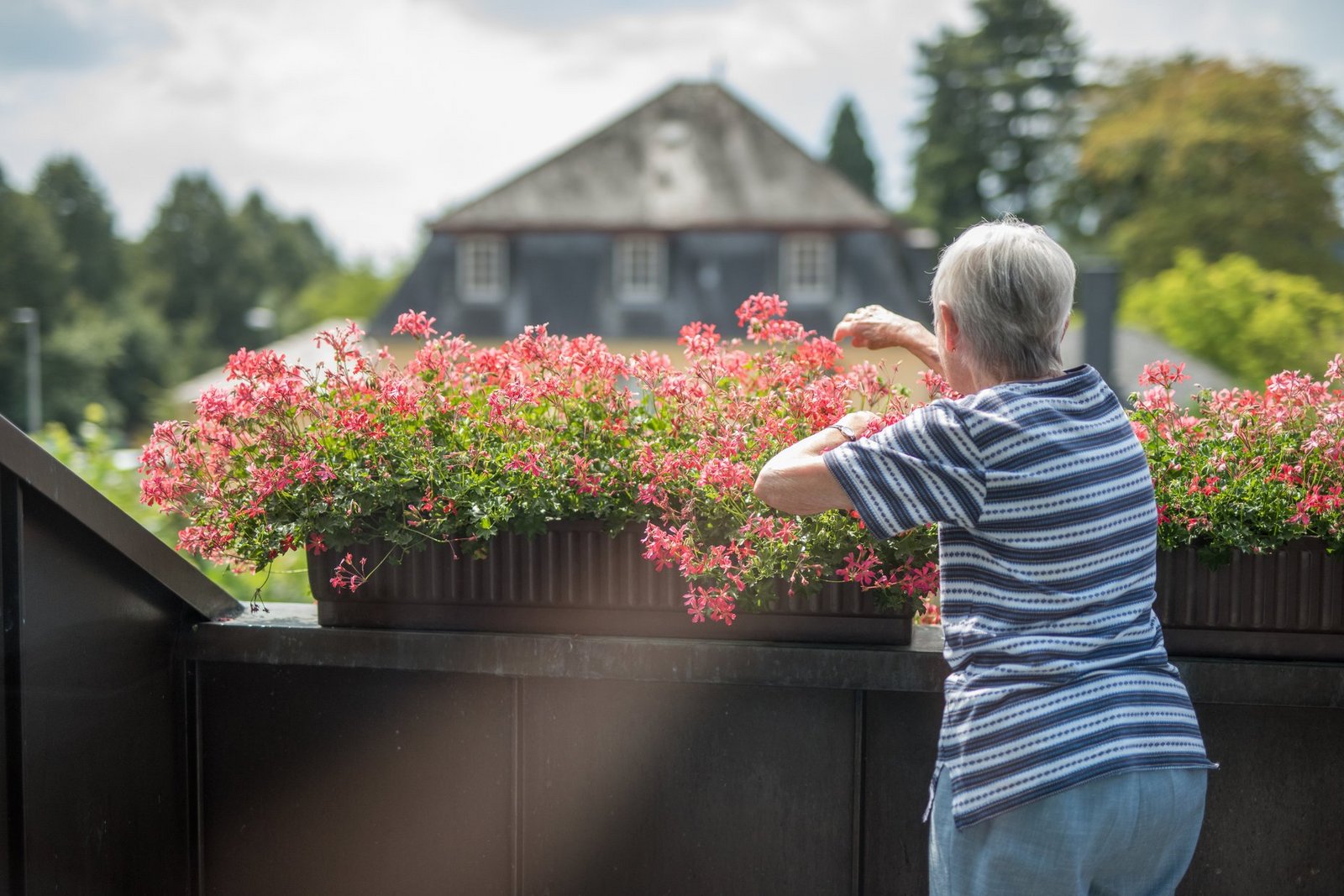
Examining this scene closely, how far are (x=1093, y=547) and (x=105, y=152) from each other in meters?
80.6

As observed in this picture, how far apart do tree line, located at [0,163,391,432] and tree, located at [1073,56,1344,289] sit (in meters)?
31.1

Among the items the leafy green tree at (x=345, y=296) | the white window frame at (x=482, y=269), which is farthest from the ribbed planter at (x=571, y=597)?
the leafy green tree at (x=345, y=296)

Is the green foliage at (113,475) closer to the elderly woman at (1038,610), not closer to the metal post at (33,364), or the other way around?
the elderly woman at (1038,610)

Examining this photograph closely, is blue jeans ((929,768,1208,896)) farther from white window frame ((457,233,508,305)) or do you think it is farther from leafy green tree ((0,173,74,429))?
leafy green tree ((0,173,74,429))

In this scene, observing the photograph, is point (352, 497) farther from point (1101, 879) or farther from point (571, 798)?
point (1101, 879)

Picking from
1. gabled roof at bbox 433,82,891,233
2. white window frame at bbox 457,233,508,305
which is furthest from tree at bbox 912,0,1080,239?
white window frame at bbox 457,233,508,305

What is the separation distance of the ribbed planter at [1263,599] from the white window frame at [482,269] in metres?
27.8

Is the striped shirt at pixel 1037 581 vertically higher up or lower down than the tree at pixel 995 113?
lower down

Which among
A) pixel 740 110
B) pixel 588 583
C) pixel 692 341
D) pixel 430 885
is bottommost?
pixel 430 885

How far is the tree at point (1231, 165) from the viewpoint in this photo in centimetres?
3409

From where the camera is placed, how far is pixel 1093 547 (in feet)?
5.21

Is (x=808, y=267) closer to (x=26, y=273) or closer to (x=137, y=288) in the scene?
(x=26, y=273)

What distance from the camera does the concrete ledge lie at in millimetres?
2109

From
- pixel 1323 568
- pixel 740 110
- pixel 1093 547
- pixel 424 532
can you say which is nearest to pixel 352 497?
pixel 424 532
